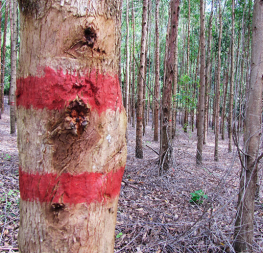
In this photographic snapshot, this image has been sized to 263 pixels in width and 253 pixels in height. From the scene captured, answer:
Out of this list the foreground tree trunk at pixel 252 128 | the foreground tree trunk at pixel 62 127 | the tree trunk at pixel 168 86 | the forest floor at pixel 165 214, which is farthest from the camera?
the tree trunk at pixel 168 86

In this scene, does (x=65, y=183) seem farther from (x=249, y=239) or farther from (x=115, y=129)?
(x=249, y=239)

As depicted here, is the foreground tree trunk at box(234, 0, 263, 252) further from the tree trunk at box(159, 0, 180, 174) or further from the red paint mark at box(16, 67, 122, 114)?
the tree trunk at box(159, 0, 180, 174)

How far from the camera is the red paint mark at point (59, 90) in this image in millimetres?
710

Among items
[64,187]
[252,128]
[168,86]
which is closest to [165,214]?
[252,128]

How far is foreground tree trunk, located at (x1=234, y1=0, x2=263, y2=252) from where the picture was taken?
6.80ft

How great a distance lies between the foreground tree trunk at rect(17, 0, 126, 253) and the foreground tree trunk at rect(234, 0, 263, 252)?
1797mm

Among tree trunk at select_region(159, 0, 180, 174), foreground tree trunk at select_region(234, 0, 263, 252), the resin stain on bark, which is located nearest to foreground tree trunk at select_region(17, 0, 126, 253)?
the resin stain on bark

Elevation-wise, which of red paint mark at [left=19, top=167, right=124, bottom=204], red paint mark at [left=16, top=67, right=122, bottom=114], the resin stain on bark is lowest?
red paint mark at [left=19, top=167, right=124, bottom=204]

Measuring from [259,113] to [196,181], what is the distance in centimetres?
298

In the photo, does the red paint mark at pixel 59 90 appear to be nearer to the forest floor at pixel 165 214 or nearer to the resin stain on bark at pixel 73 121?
the resin stain on bark at pixel 73 121

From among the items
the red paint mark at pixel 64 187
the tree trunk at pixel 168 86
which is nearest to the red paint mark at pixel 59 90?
the red paint mark at pixel 64 187

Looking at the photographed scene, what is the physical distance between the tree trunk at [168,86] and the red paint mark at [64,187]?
412cm

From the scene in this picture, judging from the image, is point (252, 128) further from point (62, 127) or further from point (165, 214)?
point (62, 127)

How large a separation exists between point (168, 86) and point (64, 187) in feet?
14.9
